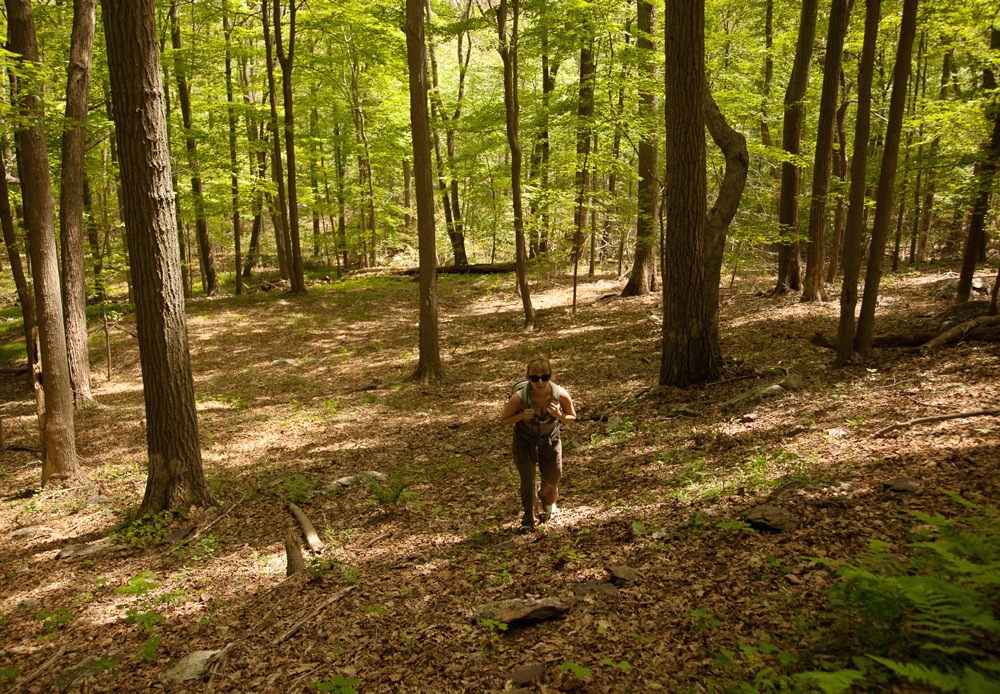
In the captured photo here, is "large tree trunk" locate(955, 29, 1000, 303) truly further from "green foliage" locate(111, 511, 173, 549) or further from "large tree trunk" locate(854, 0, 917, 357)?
"green foliage" locate(111, 511, 173, 549)

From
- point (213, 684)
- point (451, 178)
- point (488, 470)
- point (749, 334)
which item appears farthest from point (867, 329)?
point (451, 178)

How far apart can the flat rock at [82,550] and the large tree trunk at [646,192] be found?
1296 cm

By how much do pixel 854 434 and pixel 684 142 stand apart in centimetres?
495

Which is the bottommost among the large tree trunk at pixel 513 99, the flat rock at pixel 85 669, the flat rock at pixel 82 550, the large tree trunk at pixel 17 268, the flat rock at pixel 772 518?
the flat rock at pixel 82 550

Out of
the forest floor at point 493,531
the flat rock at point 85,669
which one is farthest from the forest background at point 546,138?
the forest floor at point 493,531

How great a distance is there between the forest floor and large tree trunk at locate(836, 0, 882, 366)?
676 millimetres

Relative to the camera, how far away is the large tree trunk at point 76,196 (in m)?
9.85

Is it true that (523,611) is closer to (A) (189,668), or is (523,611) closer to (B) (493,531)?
(B) (493,531)

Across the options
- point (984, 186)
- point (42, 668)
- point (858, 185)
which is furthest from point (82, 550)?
point (984, 186)

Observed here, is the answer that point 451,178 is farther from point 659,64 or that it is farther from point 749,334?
point 749,334

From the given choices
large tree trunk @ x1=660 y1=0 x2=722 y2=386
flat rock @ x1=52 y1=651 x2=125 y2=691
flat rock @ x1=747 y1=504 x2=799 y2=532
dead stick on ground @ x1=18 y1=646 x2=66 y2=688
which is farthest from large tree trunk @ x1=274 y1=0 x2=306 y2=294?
flat rock @ x1=747 y1=504 x2=799 y2=532

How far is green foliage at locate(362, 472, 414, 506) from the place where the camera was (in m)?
7.06

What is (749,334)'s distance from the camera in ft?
38.0

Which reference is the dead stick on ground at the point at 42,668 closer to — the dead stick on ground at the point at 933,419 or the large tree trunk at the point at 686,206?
the dead stick on ground at the point at 933,419
